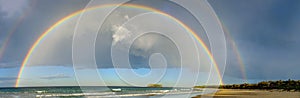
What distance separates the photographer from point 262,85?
2608 inches

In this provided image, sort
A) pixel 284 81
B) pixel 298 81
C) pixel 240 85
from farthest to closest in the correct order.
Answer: pixel 240 85 → pixel 284 81 → pixel 298 81

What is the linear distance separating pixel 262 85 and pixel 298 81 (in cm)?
838

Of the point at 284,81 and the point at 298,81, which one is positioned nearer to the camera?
the point at 298,81

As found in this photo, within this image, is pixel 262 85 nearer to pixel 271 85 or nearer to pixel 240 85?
pixel 271 85

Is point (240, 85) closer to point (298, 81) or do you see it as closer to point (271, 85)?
point (271, 85)

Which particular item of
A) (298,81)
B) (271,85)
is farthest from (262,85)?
(298,81)

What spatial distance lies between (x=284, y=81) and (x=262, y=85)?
4531mm

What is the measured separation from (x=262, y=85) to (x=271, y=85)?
328 centimetres

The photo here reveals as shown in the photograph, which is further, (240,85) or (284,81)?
(240,85)

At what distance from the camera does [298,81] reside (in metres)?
59.4

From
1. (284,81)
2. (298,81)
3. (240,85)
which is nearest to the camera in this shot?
(298,81)

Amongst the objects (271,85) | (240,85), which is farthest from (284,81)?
(240,85)

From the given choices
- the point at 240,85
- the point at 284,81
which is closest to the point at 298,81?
the point at 284,81

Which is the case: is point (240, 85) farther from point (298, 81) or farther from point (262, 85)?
point (298, 81)
